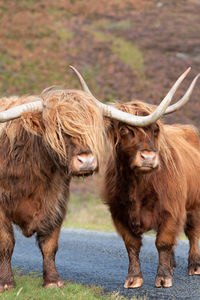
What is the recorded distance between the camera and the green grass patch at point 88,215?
36.8ft

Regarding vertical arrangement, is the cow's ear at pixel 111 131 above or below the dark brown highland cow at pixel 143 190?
above

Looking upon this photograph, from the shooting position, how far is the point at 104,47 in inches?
1184

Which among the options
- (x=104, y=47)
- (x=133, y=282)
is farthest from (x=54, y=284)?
(x=104, y=47)

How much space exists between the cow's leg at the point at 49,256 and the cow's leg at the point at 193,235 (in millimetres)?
1895

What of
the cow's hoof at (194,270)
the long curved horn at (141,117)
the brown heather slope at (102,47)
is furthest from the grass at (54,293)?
the brown heather slope at (102,47)

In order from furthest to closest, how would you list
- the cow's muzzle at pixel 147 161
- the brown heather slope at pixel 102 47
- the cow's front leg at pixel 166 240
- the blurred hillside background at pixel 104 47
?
1. the brown heather slope at pixel 102 47
2. the blurred hillside background at pixel 104 47
3. the cow's front leg at pixel 166 240
4. the cow's muzzle at pixel 147 161

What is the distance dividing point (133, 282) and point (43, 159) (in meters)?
Result: 1.50

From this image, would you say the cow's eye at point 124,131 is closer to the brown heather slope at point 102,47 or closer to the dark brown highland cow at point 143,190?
the dark brown highland cow at point 143,190

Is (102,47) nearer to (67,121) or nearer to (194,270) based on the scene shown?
(194,270)

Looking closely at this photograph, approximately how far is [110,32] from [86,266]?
26.1 m

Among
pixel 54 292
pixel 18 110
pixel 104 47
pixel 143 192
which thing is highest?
pixel 104 47

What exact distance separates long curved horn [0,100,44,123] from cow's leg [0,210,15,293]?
914 millimetres

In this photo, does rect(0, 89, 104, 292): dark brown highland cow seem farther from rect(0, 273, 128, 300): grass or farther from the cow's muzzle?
the cow's muzzle

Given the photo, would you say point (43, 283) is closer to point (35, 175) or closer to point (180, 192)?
point (35, 175)
